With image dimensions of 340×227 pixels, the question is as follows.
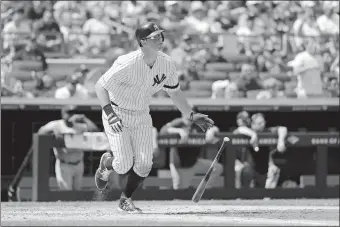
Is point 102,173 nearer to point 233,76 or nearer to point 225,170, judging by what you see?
point 225,170

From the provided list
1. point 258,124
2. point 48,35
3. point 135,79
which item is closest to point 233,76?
point 258,124

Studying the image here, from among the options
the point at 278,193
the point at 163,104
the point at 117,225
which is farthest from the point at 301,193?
the point at 117,225

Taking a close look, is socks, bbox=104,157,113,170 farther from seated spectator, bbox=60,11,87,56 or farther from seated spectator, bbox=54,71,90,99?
seated spectator, bbox=60,11,87,56

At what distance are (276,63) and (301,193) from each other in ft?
10.3

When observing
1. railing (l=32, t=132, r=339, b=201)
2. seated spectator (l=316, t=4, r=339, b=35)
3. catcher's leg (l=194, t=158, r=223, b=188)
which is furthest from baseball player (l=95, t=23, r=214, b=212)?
seated spectator (l=316, t=4, r=339, b=35)

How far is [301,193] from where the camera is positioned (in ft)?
46.6

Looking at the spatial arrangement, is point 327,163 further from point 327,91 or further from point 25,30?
point 25,30

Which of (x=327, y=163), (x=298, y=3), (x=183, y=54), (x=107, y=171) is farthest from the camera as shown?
(x=298, y=3)

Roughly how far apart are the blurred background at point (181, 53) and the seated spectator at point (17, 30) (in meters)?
0.02

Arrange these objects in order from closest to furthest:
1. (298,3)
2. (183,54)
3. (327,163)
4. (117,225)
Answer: (117,225)
(327,163)
(183,54)
(298,3)

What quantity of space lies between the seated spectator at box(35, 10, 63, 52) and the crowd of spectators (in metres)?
0.02

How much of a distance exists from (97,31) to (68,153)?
3.36 m

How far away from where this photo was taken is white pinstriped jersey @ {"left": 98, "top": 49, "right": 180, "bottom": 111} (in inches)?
342

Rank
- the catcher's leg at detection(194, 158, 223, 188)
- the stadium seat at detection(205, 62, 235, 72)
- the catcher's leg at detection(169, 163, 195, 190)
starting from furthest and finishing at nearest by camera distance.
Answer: the stadium seat at detection(205, 62, 235, 72)
the catcher's leg at detection(194, 158, 223, 188)
the catcher's leg at detection(169, 163, 195, 190)
